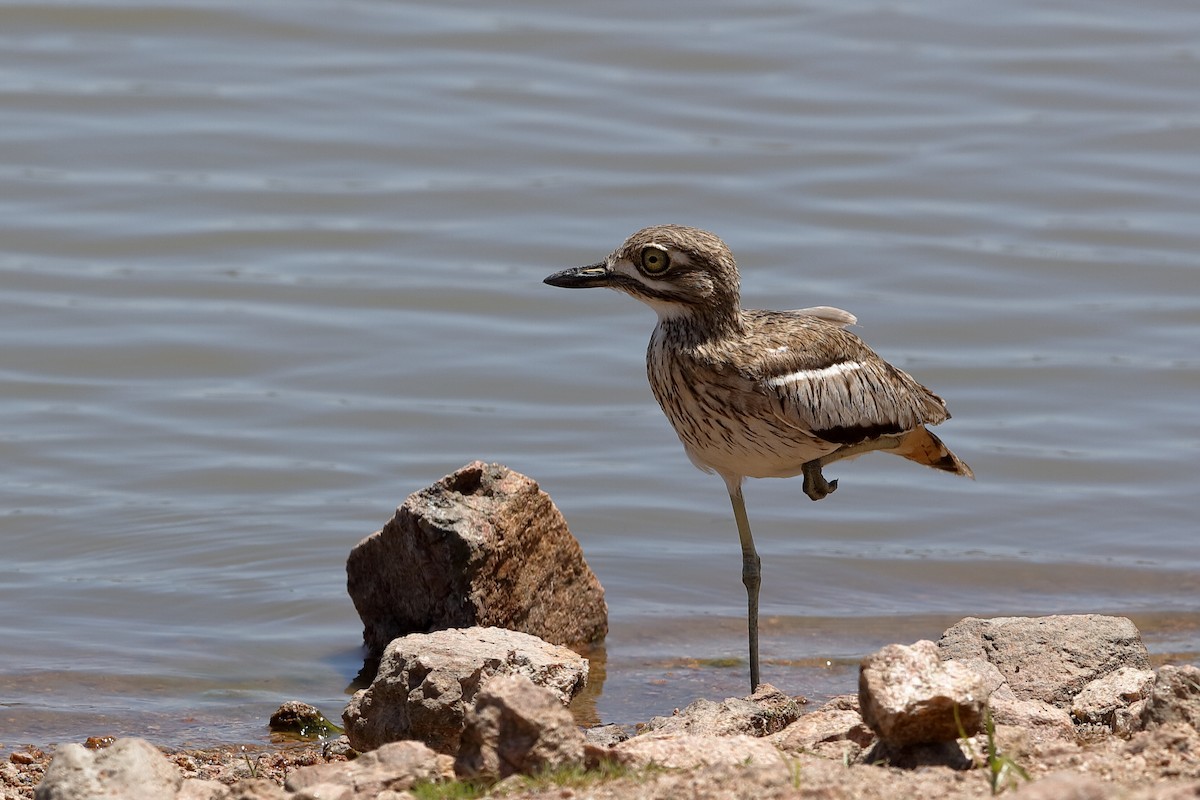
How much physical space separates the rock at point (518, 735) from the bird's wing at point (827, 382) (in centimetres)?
211

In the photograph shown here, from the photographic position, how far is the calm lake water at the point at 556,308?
827 cm

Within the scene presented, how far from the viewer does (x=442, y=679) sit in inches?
221

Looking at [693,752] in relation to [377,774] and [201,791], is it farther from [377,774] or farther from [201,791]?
[201,791]

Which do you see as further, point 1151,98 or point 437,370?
point 1151,98

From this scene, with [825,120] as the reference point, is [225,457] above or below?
below

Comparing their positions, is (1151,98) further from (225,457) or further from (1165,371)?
(225,457)

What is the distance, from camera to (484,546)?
7008 millimetres

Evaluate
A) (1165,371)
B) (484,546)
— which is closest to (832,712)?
(484,546)

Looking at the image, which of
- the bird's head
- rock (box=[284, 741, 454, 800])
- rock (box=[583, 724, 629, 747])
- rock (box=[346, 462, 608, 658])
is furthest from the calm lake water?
rock (box=[284, 741, 454, 800])

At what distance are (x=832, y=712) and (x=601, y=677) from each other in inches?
79.3

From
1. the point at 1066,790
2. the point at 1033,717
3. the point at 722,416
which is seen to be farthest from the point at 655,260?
the point at 1066,790

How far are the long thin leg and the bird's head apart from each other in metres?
0.74

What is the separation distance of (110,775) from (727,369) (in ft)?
8.79

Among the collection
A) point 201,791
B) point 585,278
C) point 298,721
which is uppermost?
point 585,278
